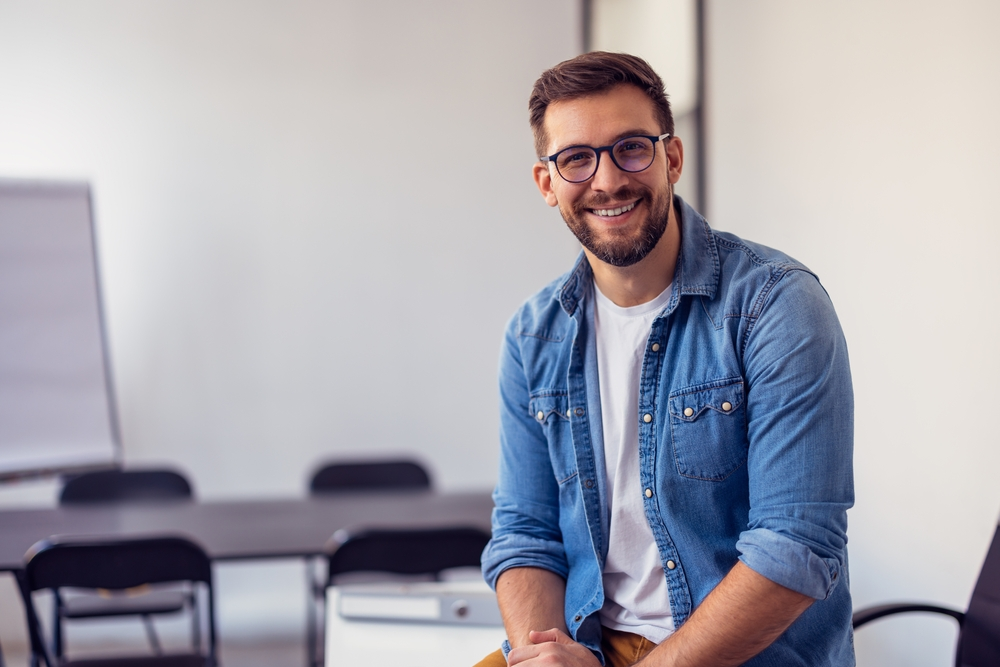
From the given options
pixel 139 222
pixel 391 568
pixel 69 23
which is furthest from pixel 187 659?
pixel 69 23

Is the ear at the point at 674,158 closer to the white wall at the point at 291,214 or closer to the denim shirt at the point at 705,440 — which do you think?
the denim shirt at the point at 705,440

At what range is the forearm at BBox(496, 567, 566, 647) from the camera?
55.6 inches

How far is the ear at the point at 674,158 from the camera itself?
55.6 inches

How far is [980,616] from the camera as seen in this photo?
1658 millimetres

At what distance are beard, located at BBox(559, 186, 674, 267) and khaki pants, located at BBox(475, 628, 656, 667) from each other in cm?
61

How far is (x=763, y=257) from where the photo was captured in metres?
1.34

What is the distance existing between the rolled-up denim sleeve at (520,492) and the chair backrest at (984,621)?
33.0 inches

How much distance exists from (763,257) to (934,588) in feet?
3.73

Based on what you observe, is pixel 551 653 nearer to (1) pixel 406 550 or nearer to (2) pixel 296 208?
(1) pixel 406 550

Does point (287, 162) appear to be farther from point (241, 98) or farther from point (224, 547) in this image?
point (224, 547)

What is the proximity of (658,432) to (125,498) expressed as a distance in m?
2.66

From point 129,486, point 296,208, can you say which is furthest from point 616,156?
point 296,208

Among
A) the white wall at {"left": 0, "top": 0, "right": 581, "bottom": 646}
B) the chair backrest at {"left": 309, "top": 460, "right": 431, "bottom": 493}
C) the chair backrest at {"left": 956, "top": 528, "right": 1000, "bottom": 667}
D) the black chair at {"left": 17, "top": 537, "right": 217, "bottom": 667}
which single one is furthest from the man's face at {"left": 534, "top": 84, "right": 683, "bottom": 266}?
the white wall at {"left": 0, "top": 0, "right": 581, "bottom": 646}

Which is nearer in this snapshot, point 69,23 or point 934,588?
point 934,588
